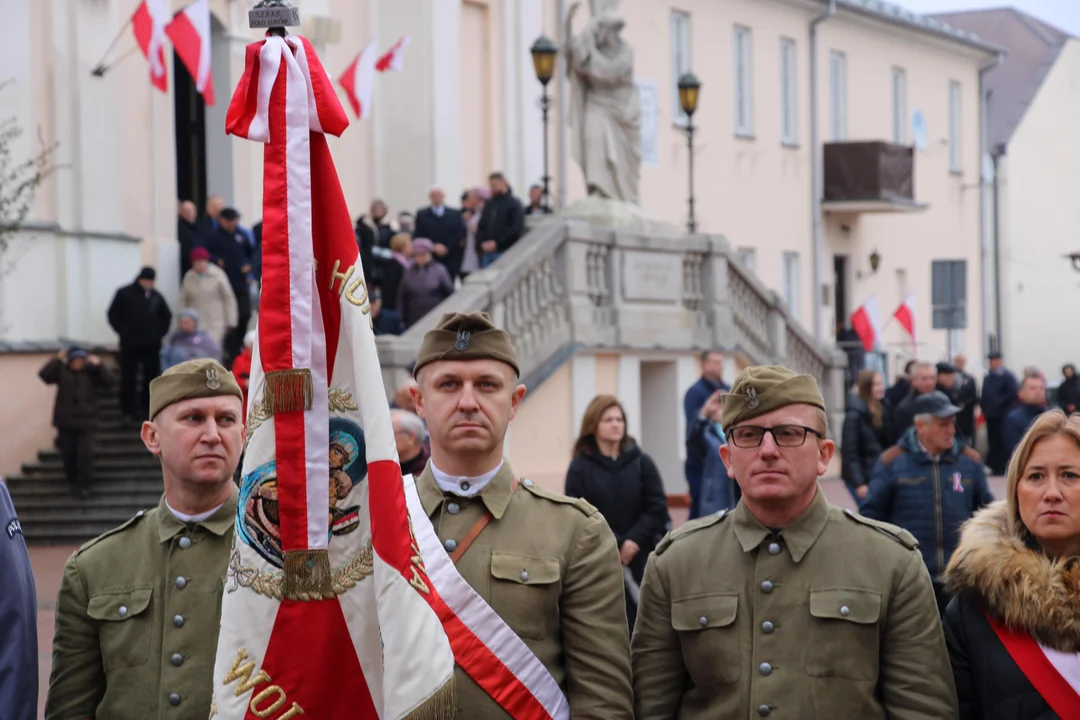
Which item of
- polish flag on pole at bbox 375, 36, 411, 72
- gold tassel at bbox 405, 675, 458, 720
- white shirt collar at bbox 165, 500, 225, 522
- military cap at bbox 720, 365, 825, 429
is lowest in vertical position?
gold tassel at bbox 405, 675, 458, 720

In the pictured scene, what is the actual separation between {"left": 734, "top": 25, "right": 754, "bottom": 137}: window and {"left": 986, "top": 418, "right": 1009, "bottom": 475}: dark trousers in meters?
10.9

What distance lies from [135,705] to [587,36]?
17.5 metres

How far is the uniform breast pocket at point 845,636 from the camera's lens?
479cm

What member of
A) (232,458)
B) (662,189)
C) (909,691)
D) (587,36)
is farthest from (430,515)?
(662,189)

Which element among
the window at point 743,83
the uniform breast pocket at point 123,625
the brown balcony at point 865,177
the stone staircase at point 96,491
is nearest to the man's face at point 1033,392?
the stone staircase at point 96,491

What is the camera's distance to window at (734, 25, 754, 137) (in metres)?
35.9

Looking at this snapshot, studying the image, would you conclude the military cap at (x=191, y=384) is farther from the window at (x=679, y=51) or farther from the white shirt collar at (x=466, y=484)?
the window at (x=679, y=51)

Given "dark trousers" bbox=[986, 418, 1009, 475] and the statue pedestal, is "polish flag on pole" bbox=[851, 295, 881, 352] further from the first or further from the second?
the statue pedestal

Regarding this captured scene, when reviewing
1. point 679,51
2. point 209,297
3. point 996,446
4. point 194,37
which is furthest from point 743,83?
point 209,297

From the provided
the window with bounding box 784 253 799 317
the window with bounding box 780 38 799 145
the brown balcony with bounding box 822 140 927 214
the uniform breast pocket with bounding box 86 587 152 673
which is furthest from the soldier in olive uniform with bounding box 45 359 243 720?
the brown balcony with bounding box 822 140 927 214

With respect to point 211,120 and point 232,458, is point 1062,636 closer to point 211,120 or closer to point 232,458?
point 232,458

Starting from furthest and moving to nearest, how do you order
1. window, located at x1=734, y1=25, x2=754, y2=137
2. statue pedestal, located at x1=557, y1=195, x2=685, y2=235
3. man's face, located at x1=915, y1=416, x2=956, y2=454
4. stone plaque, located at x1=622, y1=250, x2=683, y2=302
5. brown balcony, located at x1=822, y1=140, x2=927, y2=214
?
1. brown balcony, located at x1=822, y1=140, x2=927, y2=214
2. window, located at x1=734, y1=25, x2=754, y2=137
3. statue pedestal, located at x1=557, y1=195, x2=685, y2=235
4. stone plaque, located at x1=622, y1=250, x2=683, y2=302
5. man's face, located at x1=915, y1=416, x2=956, y2=454

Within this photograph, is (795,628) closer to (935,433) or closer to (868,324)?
(935,433)

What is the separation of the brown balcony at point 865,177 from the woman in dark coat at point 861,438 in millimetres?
25165
